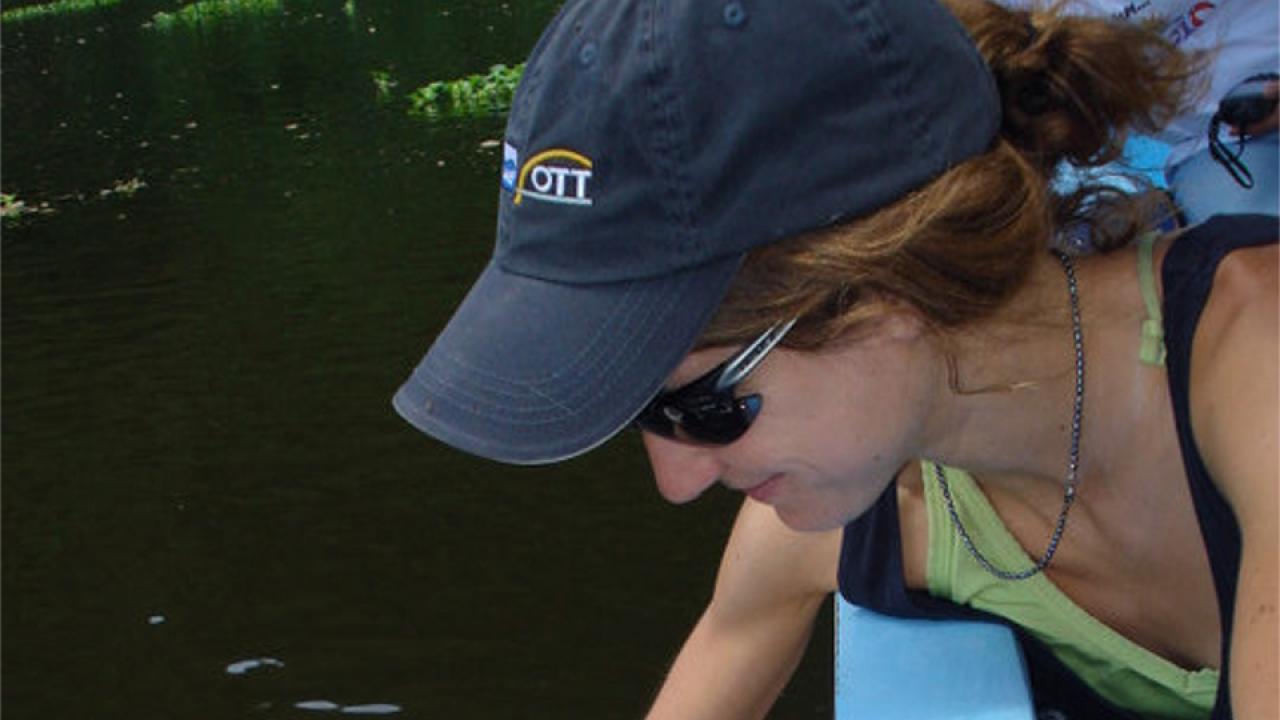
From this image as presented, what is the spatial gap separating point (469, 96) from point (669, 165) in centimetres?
1226

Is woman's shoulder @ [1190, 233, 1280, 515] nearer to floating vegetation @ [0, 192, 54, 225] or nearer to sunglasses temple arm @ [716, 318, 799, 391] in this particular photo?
sunglasses temple arm @ [716, 318, 799, 391]

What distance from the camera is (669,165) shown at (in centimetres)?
122

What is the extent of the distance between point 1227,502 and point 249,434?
5.69 meters

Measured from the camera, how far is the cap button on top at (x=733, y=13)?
122 centimetres

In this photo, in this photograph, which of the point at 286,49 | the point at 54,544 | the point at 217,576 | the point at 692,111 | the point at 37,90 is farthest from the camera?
the point at 286,49

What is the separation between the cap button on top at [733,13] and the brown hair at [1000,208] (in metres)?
0.17

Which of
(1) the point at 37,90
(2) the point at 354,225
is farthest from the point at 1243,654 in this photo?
(1) the point at 37,90

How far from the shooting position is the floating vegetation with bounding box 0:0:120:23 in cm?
2186

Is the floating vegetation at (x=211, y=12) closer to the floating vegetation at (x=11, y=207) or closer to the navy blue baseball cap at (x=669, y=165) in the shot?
the floating vegetation at (x=11, y=207)

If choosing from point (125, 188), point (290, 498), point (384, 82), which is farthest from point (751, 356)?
point (384, 82)

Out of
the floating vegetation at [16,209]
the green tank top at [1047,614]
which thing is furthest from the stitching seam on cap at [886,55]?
the floating vegetation at [16,209]

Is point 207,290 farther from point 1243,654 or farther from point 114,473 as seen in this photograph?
point 1243,654

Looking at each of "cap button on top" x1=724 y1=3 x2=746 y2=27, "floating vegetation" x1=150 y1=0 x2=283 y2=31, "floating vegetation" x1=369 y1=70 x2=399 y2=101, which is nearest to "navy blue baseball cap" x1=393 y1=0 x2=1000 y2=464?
"cap button on top" x1=724 y1=3 x2=746 y2=27

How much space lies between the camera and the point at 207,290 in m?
8.62
